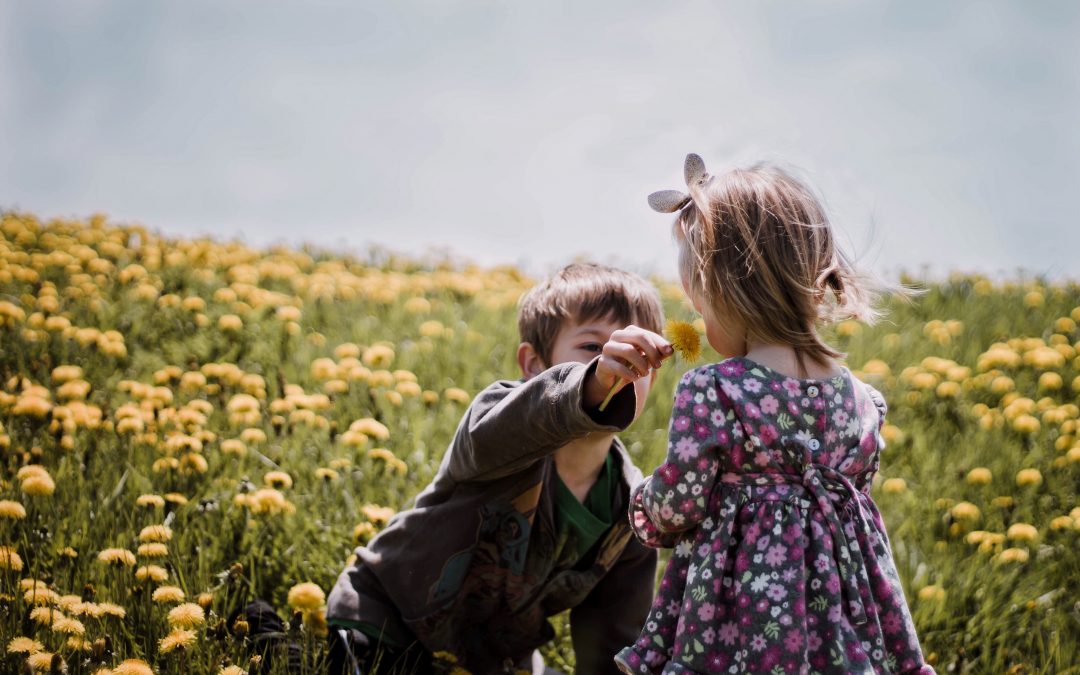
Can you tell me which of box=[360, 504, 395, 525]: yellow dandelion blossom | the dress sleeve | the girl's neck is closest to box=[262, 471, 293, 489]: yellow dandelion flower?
box=[360, 504, 395, 525]: yellow dandelion blossom

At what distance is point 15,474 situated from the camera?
3.11m

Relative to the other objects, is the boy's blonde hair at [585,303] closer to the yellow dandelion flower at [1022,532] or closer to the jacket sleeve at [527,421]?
the jacket sleeve at [527,421]

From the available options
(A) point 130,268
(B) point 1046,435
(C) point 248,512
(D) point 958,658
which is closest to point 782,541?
(D) point 958,658

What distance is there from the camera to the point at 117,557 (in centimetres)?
250

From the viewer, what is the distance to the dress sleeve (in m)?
1.83

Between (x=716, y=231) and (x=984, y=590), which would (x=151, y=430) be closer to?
(x=716, y=231)

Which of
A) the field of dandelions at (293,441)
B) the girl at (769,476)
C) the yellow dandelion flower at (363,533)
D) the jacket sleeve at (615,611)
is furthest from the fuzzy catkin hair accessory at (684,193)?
the yellow dandelion flower at (363,533)

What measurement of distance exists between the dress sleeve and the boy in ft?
1.65

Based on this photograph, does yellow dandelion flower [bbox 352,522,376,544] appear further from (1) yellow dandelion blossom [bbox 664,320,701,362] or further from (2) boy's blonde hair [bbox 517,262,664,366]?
(1) yellow dandelion blossom [bbox 664,320,701,362]

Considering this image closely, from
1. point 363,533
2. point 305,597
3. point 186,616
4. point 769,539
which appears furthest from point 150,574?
point 769,539

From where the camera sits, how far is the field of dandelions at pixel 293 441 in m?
2.57

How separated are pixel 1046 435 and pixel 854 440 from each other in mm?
2697

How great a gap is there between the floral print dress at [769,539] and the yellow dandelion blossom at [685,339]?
6 centimetres

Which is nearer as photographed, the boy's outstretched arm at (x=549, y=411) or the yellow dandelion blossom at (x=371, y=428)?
the boy's outstretched arm at (x=549, y=411)
